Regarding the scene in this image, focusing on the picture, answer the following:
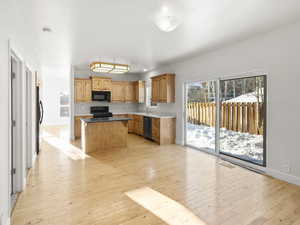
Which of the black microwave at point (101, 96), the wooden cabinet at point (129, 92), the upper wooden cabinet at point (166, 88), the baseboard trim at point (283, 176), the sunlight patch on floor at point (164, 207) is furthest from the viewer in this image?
the wooden cabinet at point (129, 92)

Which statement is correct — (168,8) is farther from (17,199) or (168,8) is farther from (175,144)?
(175,144)

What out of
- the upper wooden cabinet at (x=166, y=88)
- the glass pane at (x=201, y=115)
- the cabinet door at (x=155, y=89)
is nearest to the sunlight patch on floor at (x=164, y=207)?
the glass pane at (x=201, y=115)

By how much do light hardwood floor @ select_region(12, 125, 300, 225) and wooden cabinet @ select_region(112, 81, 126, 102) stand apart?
4158 mm

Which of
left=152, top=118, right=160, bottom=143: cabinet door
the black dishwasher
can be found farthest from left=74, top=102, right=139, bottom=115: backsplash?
left=152, top=118, right=160, bottom=143: cabinet door

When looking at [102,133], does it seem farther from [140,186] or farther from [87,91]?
[87,91]

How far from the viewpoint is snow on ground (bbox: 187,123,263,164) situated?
4039 mm

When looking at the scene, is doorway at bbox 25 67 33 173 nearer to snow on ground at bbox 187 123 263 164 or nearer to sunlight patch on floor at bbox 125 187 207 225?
sunlight patch on floor at bbox 125 187 207 225

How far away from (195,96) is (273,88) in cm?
238

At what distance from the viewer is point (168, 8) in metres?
2.69

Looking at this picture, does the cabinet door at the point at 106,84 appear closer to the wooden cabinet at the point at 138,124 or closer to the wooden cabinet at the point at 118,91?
the wooden cabinet at the point at 118,91

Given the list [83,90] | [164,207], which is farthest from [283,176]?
[83,90]

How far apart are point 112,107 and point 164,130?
3506 millimetres

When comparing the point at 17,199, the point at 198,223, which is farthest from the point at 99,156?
the point at 198,223

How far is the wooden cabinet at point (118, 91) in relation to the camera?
843 centimetres
